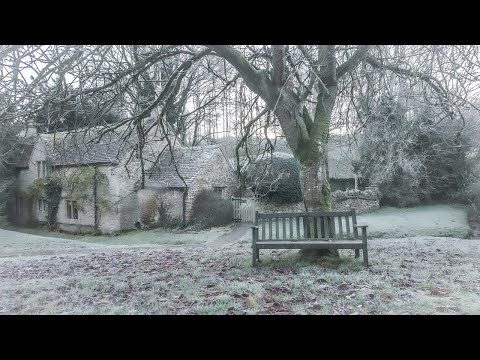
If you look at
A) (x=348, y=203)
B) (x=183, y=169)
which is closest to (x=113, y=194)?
(x=183, y=169)

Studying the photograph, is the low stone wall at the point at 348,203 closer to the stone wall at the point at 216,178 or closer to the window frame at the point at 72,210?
the stone wall at the point at 216,178

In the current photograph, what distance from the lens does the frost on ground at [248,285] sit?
12.5ft

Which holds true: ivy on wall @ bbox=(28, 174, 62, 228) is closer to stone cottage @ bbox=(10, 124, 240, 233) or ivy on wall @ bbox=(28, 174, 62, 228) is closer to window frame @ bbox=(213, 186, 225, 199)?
stone cottage @ bbox=(10, 124, 240, 233)

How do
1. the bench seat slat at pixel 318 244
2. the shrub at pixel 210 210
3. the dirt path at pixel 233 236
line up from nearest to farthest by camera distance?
the bench seat slat at pixel 318 244, the dirt path at pixel 233 236, the shrub at pixel 210 210

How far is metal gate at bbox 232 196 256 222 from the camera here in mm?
16828

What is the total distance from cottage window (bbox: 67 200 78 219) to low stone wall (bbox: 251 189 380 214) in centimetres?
844

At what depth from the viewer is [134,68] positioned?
5445mm

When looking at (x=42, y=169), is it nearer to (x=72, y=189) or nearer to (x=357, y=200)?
(x=72, y=189)

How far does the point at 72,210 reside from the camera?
53.2ft

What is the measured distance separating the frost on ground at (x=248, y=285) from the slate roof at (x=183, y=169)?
8.74 meters

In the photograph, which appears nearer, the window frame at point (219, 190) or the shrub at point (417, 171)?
the shrub at point (417, 171)

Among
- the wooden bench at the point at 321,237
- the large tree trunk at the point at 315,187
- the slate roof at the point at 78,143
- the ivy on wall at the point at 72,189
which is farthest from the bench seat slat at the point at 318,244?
the ivy on wall at the point at 72,189

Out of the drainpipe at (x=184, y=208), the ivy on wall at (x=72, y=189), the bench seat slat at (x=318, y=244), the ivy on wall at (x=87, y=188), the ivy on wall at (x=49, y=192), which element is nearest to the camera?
the bench seat slat at (x=318, y=244)
